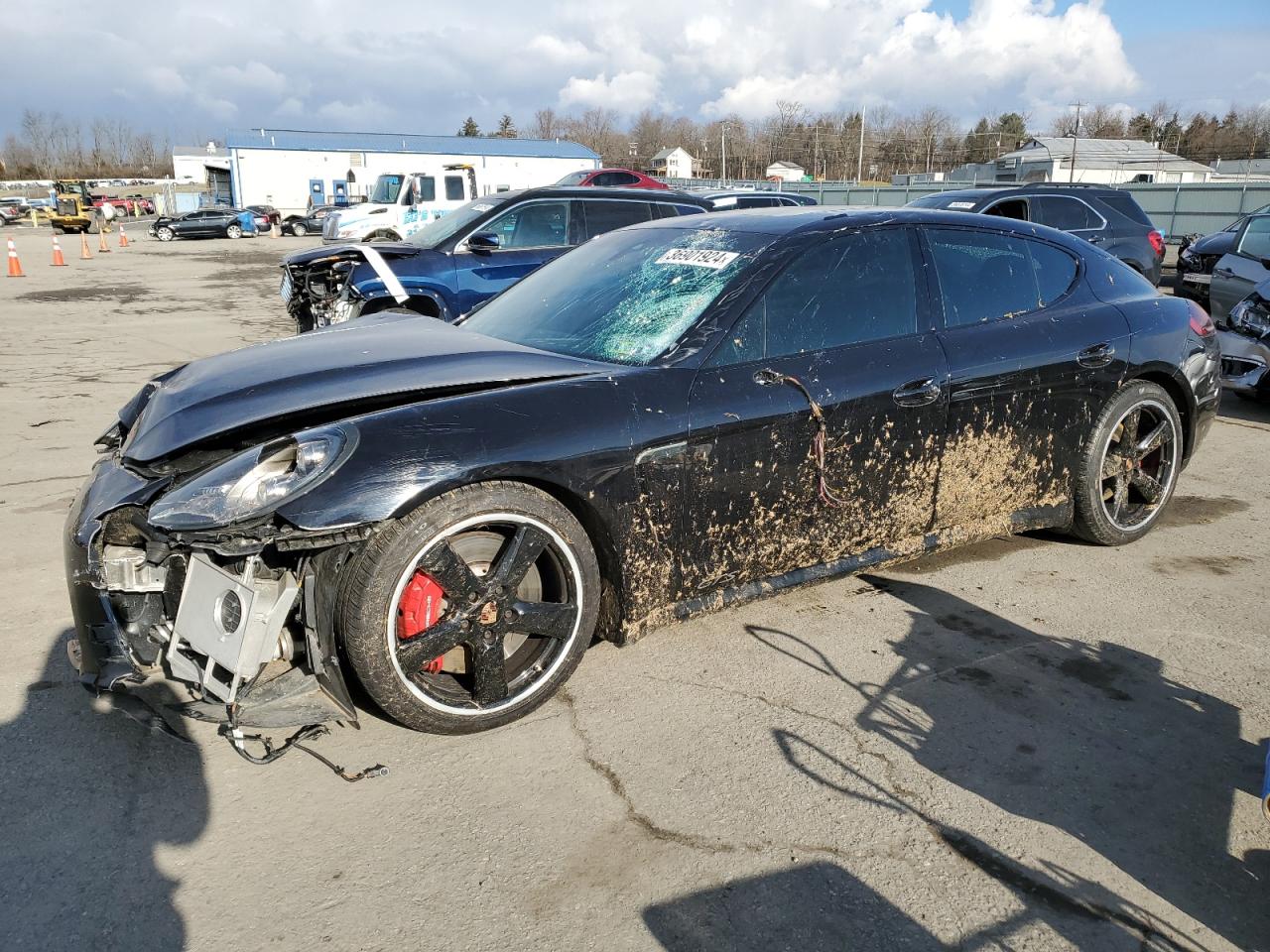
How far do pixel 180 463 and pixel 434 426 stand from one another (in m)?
0.81

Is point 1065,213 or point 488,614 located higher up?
point 1065,213

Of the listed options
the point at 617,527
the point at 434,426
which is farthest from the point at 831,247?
the point at 434,426

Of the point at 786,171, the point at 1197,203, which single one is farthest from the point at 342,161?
the point at 1197,203

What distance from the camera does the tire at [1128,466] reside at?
4309 mm

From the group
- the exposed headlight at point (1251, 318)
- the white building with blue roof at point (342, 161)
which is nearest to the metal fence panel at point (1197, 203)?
the exposed headlight at point (1251, 318)

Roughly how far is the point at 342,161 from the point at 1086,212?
57459 millimetres

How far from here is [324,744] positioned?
293cm

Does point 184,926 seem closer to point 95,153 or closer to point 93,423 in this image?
point 93,423

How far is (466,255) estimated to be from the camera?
348 inches

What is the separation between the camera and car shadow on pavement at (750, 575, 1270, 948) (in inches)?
90.5

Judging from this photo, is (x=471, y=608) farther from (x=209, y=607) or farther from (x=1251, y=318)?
(x=1251, y=318)

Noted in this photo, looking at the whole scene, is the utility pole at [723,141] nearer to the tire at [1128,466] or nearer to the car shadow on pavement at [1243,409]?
the car shadow on pavement at [1243,409]

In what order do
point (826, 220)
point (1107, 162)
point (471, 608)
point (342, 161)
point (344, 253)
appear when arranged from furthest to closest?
point (1107, 162)
point (342, 161)
point (344, 253)
point (826, 220)
point (471, 608)

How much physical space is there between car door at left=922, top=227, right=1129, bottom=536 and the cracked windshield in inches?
38.7
